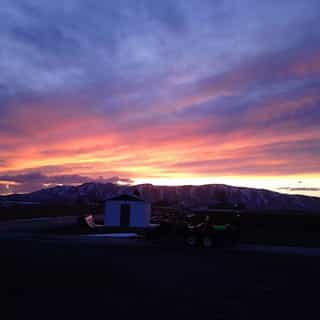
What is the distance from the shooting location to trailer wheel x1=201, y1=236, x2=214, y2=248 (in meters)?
26.6

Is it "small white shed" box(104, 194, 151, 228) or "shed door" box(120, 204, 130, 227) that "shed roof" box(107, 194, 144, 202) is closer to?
"small white shed" box(104, 194, 151, 228)

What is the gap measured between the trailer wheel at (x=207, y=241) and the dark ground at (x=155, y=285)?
416 centimetres

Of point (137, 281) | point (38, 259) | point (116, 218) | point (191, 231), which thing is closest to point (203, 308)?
point (137, 281)

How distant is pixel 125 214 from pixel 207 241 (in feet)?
62.0

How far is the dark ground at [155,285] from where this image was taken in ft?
33.0

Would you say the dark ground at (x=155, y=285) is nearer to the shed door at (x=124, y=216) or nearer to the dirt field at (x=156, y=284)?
the dirt field at (x=156, y=284)

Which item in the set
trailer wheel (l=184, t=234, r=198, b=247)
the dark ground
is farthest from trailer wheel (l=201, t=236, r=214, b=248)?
the dark ground

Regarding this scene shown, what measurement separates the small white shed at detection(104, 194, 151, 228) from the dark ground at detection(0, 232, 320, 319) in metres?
22.1

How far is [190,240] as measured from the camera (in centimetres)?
2705

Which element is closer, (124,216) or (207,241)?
(207,241)

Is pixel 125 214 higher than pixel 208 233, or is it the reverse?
pixel 125 214

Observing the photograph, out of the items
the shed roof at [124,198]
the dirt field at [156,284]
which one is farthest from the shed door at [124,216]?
the dirt field at [156,284]

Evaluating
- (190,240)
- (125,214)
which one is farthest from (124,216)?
(190,240)

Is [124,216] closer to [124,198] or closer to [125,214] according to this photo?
[125,214]
